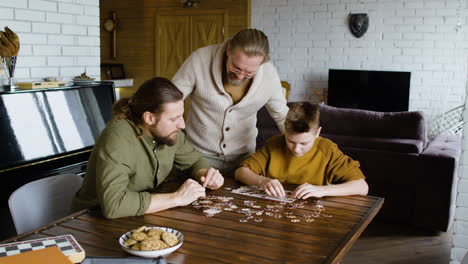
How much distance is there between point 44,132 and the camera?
3137 mm

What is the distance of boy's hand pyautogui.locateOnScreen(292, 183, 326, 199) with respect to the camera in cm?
215

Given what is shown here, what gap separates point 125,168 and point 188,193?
10.7 inches

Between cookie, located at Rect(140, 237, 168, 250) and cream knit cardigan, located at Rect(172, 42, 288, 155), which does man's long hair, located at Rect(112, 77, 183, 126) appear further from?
cookie, located at Rect(140, 237, 168, 250)

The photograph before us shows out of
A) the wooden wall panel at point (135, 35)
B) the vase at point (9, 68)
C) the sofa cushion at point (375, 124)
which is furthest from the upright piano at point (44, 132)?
the wooden wall panel at point (135, 35)

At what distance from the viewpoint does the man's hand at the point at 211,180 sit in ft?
7.39

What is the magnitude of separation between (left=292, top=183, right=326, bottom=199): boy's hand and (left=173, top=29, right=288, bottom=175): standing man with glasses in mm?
586

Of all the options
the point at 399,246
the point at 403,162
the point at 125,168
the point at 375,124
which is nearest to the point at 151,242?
the point at 125,168

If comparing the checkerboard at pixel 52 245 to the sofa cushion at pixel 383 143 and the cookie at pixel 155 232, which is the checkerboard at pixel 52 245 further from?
the sofa cushion at pixel 383 143

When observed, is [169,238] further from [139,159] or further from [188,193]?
[139,159]

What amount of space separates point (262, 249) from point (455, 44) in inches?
265

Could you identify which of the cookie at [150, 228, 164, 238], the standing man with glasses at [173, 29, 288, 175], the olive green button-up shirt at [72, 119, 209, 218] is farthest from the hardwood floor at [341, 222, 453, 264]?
the cookie at [150, 228, 164, 238]

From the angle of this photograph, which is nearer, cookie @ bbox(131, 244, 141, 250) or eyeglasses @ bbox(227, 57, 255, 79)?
cookie @ bbox(131, 244, 141, 250)

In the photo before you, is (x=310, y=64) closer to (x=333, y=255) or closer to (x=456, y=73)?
(x=456, y=73)

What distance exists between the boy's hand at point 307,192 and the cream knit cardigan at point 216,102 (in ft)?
1.94
